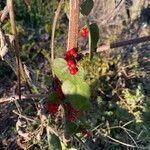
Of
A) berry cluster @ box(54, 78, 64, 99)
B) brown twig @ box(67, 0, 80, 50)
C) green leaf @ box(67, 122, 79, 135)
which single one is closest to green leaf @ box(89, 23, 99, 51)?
brown twig @ box(67, 0, 80, 50)

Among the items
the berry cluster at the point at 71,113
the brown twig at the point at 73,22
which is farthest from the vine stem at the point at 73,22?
the berry cluster at the point at 71,113

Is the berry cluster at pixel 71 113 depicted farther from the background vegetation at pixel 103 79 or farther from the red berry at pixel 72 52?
the background vegetation at pixel 103 79

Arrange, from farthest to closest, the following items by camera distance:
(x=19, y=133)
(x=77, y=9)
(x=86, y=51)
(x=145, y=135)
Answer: (x=145, y=135) < (x=19, y=133) < (x=86, y=51) < (x=77, y=9)

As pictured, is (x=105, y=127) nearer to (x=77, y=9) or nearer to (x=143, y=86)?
(x=143, y=86)

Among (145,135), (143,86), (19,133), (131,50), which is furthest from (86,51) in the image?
(131,50)

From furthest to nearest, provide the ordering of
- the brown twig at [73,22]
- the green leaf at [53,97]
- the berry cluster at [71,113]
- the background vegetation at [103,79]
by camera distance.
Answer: the background vegetation at [103,79] < the berry cluster at [71,113] < the green leaf at [53,97] < the brown twig at [73,22]

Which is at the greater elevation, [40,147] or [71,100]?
[71,100]

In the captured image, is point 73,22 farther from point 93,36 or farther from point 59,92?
point 59,92
